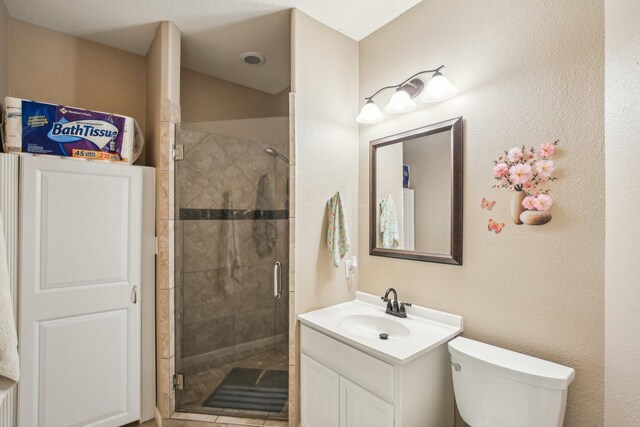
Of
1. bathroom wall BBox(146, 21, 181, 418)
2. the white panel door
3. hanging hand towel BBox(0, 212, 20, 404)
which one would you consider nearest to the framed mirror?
bathroom wall BBox(146, 21, 181, 418)

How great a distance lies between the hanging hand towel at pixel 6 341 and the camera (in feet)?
3.06

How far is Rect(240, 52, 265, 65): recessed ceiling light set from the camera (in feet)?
8.06

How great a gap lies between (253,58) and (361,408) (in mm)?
2546

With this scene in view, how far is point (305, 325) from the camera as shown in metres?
1.85

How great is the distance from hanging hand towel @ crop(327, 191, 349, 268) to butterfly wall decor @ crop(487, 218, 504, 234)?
2.70 ft

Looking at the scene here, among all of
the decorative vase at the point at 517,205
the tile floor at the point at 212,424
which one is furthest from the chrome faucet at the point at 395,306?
the tile floor at the point at 212,424

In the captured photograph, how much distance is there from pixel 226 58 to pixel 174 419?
2.66m

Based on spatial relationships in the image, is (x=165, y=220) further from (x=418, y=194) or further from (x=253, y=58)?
(x=418, y=194)

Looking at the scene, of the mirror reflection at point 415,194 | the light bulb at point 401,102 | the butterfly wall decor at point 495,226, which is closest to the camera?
the butterfly wall decor at point 495,226

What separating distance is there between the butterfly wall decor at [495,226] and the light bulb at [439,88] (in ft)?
2.30

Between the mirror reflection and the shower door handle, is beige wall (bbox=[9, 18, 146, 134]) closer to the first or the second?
the shower door handle

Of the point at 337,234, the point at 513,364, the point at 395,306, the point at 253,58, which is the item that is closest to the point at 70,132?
the point at 253,58

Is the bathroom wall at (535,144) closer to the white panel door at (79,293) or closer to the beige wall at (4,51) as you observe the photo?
the white panel door at (79,293)

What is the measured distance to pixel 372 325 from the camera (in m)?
1.86
